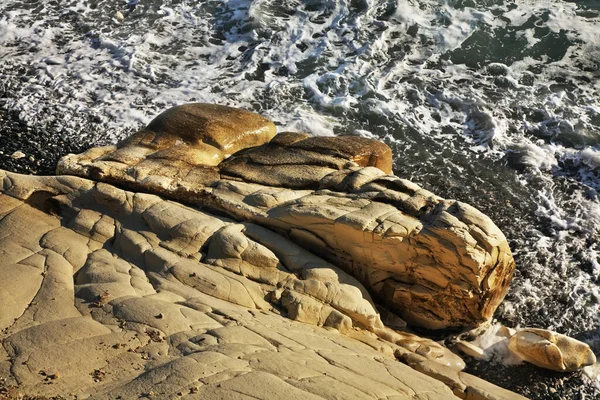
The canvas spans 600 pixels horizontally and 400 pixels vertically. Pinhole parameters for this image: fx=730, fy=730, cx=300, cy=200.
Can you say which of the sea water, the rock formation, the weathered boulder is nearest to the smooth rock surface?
the rock formation

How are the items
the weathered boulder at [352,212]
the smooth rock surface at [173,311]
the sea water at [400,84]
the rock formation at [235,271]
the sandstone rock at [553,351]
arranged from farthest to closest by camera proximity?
the sea water at [400,84] < the weathered boulder at [352,212] < the sandstone rock at [553,351] < the rock formation at [235,271] < the smooth rock surface at [173,311]

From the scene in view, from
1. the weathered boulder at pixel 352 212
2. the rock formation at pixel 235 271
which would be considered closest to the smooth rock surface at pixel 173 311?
the rock formation at pixel 235 271

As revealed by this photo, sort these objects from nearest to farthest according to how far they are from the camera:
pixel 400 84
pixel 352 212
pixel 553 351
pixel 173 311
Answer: pixel 173 311 → pixel 553 351 → pixel 352 212 → pixel 400 84

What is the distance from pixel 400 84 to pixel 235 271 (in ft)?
24.9

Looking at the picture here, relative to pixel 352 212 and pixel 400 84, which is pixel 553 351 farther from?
pixel 400 84

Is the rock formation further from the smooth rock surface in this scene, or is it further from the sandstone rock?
the sandstone rock

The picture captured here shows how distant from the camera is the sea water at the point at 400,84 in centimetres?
1205

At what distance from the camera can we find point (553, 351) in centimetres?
906

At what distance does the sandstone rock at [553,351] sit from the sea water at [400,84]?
815 mm

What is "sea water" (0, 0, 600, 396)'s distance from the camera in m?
12.0

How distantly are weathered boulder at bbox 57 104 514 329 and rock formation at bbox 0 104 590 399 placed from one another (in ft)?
0.07

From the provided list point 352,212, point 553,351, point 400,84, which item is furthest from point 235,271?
point 400,84

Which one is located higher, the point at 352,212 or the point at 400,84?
the point at 352,212

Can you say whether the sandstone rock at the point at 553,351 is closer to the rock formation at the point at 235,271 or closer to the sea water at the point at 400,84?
the rock formation at the point at 235,271
